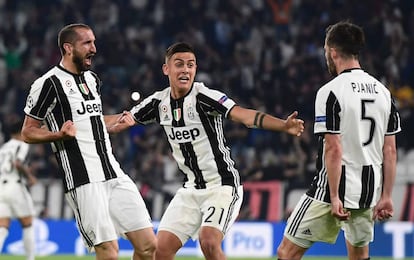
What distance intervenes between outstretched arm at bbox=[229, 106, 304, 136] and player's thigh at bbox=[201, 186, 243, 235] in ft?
2.45

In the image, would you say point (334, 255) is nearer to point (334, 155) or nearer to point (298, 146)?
point (298, 146)

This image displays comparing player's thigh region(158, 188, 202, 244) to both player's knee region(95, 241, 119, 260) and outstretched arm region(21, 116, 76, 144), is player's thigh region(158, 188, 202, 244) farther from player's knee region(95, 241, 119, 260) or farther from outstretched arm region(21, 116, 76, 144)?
outstretched arm region(21, 116, 76, 144)

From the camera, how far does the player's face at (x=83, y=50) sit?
25.8 ft

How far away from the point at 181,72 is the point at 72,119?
111 cm

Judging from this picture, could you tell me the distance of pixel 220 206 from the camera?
26.9 feet

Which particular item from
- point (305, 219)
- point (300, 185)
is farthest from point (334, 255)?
point (305, 219)

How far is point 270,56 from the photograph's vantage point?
65.2 ft

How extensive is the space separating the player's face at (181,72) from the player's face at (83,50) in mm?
796

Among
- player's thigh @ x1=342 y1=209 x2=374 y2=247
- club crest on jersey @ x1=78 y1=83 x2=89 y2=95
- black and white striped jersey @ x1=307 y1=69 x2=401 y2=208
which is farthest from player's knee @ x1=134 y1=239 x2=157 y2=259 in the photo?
player's thigh @ x1=342 y1=209 x2=374 y2=247

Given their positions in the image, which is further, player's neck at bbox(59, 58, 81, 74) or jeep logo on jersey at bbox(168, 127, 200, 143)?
jeep logo on jersey at bbox(168, 127, 200, 143)

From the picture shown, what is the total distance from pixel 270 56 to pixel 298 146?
3.25 metres

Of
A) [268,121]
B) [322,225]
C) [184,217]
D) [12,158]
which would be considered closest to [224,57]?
Answer: [12,158]

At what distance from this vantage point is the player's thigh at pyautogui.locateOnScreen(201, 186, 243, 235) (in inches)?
320

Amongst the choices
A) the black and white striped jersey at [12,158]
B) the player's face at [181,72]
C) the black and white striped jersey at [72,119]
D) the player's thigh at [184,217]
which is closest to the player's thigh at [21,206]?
the black and white striped jersey at [12,158]
